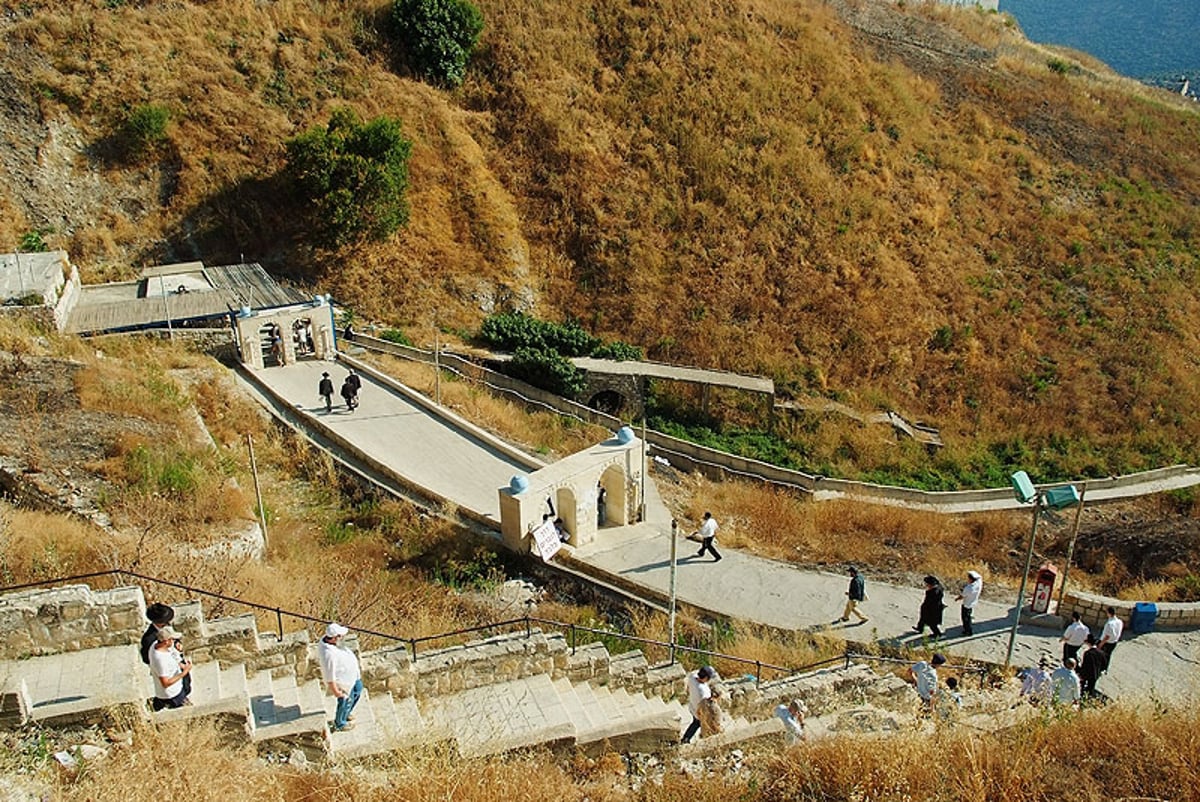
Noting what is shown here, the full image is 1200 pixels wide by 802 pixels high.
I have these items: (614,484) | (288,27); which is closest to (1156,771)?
(614,484)

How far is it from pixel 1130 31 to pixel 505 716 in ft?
473

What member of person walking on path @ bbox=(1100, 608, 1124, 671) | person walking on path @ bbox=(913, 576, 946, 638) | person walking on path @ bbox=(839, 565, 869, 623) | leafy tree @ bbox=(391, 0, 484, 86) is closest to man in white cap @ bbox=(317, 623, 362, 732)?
person walking on path @ bbox=(839, 565, 869, 623)

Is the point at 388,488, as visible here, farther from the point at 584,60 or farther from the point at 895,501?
the point at 584,60

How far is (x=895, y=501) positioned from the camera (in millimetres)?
20922

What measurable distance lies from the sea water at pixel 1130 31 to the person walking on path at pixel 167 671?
110487 millimetres

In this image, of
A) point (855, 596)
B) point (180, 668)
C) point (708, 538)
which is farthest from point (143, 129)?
point (855, 596)

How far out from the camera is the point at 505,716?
916cm

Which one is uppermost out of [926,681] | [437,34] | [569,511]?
[437,34]

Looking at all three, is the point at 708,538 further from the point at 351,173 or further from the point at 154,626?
the point at 351,173

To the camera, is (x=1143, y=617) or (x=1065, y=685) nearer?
(x=1065, y=685)

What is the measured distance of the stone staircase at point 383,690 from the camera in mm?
7367

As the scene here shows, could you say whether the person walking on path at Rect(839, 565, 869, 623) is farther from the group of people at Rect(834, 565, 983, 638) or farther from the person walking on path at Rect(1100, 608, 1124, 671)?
the person walking on path at Rect(1100, 608, 1124, 671)

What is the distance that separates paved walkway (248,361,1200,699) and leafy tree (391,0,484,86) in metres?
17.3

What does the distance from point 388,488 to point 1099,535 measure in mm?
15191
